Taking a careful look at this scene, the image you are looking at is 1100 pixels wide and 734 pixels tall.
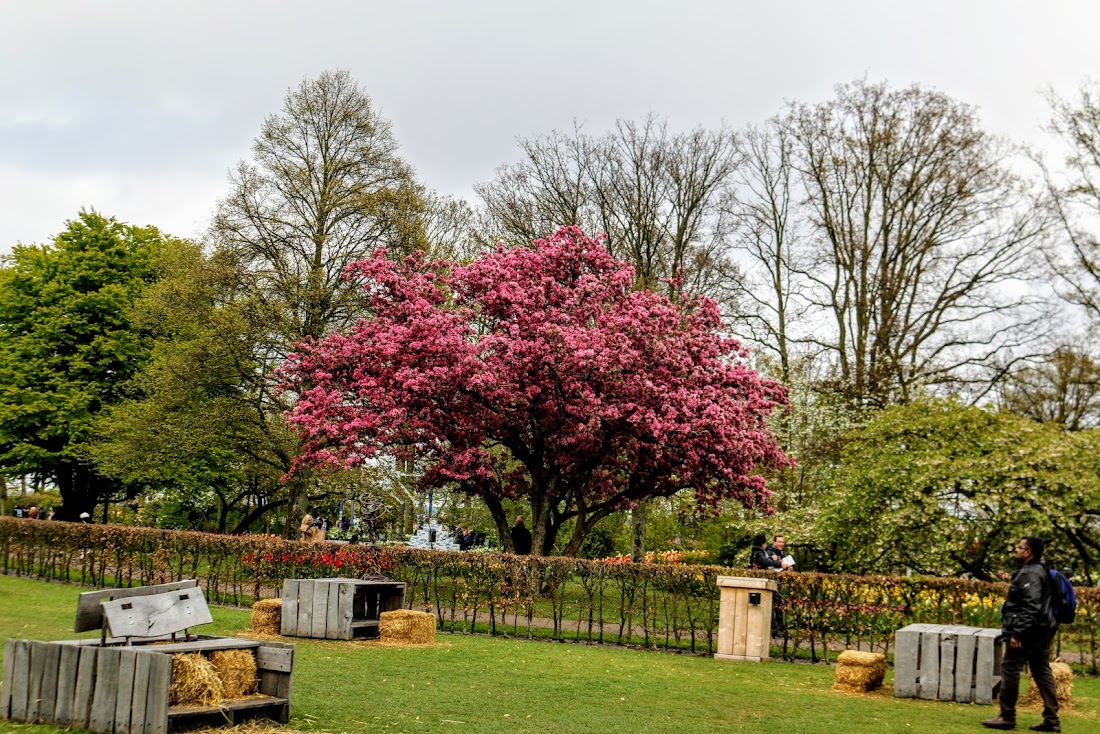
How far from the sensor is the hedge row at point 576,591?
1484cm

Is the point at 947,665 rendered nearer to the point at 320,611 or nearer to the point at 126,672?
the point at 320,611

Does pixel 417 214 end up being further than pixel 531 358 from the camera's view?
Yes

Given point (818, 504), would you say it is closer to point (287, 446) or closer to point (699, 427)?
point (699, 427)

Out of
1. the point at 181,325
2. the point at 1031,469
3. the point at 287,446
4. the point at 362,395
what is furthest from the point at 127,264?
the point at 1031,469

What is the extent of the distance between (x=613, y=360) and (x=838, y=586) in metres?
6.66

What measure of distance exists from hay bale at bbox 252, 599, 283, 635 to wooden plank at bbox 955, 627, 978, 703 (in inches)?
338

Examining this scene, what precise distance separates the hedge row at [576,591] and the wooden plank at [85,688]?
9116 millimetres

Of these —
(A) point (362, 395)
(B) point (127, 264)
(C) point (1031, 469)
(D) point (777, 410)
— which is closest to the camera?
(C) point (1031, 469)

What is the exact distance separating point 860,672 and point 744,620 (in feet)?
10.2

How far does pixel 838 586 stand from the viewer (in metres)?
15.0

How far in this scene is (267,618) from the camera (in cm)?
1424

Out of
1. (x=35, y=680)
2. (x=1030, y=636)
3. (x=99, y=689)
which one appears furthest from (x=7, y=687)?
(x=1030, y=636)

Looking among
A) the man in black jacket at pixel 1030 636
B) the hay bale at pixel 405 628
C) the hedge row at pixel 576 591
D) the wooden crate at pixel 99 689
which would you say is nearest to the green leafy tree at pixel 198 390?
the hedge row at pixel 576 591

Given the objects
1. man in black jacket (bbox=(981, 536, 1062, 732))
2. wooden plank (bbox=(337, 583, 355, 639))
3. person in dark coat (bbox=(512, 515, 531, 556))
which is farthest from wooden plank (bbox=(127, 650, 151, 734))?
person in dark coat (bbox=(512, 515, 531, 556))
